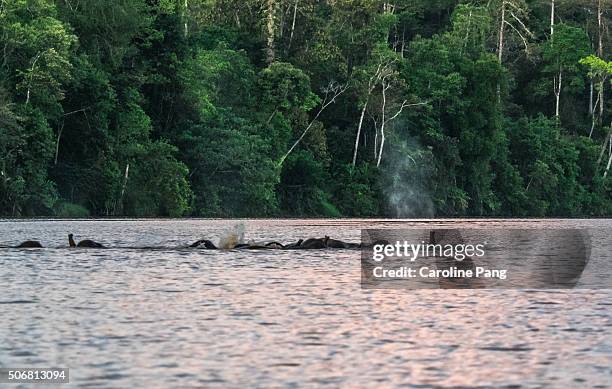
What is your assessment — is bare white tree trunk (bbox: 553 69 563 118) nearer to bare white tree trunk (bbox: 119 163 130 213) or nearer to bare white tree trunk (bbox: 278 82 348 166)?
bare white tree trunk (bbox: 278 82 348 166)

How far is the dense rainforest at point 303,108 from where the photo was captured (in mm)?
56750

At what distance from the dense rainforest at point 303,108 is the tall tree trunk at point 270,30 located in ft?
0.45

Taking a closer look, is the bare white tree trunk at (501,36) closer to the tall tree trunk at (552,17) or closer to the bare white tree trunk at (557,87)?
the tall tree trunk at (552,17)

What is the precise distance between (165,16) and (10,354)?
59.3 m

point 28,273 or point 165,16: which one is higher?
point 165,16

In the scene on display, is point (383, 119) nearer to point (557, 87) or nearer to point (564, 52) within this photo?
point (564, 52)

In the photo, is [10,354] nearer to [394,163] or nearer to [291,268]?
[291,268]

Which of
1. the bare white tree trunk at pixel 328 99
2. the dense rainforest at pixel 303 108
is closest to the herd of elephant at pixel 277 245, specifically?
the dense rainforest at pixel 303 108

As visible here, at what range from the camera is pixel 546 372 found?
736 centimetres

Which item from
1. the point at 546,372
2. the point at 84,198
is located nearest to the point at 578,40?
the point at 84,198

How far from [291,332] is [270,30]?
66457 millimetres

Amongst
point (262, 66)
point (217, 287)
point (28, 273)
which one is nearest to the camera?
point (217, 287)

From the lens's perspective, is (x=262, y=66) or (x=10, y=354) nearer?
(x=10, y=354)

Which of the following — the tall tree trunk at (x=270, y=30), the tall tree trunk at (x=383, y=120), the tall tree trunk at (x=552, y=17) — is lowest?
the tall tree trunk at (x=383, y=120)
